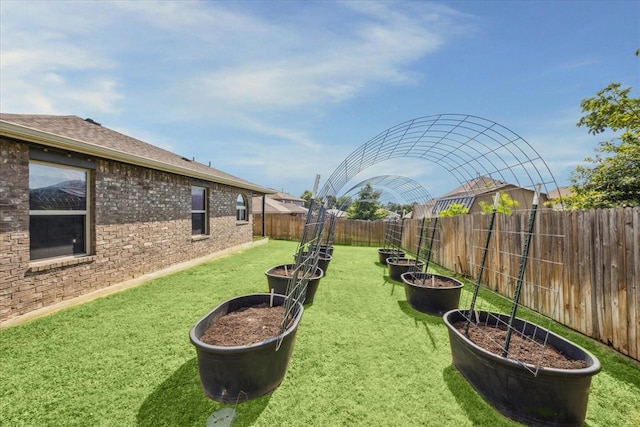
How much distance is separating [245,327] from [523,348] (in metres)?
2.63

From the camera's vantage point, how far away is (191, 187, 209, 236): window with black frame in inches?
305

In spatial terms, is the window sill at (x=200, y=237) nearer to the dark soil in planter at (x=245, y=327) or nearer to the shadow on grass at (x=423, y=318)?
the dark soil in planter at (x=245, y=327)

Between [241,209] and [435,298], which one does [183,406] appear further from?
[241,209]

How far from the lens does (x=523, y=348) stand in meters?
2.37

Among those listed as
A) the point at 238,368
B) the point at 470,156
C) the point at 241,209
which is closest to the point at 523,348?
the point at 238,368

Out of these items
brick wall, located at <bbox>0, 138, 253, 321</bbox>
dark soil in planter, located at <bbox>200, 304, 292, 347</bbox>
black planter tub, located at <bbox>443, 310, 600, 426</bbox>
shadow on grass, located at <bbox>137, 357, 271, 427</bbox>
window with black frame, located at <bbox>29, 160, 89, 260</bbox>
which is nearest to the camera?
black planter tub, located at <bbox>443, 310, 600, 426</bbox>

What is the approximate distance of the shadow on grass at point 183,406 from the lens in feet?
6.30

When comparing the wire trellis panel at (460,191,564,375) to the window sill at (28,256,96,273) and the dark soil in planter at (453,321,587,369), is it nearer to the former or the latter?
the dark soil in planter at (453,321,587,369)

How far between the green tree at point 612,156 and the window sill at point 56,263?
31.6ft

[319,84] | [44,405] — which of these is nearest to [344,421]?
[44,405]

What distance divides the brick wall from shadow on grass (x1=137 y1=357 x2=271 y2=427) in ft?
10.0

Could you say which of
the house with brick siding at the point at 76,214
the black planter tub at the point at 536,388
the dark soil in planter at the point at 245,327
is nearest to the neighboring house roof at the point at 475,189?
the black planter tub at the point at 536,388

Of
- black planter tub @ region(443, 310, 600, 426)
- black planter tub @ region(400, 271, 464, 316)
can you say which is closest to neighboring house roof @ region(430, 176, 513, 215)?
black planter tub @ region(400, 271, 464, 316)

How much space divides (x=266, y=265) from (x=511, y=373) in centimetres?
629
